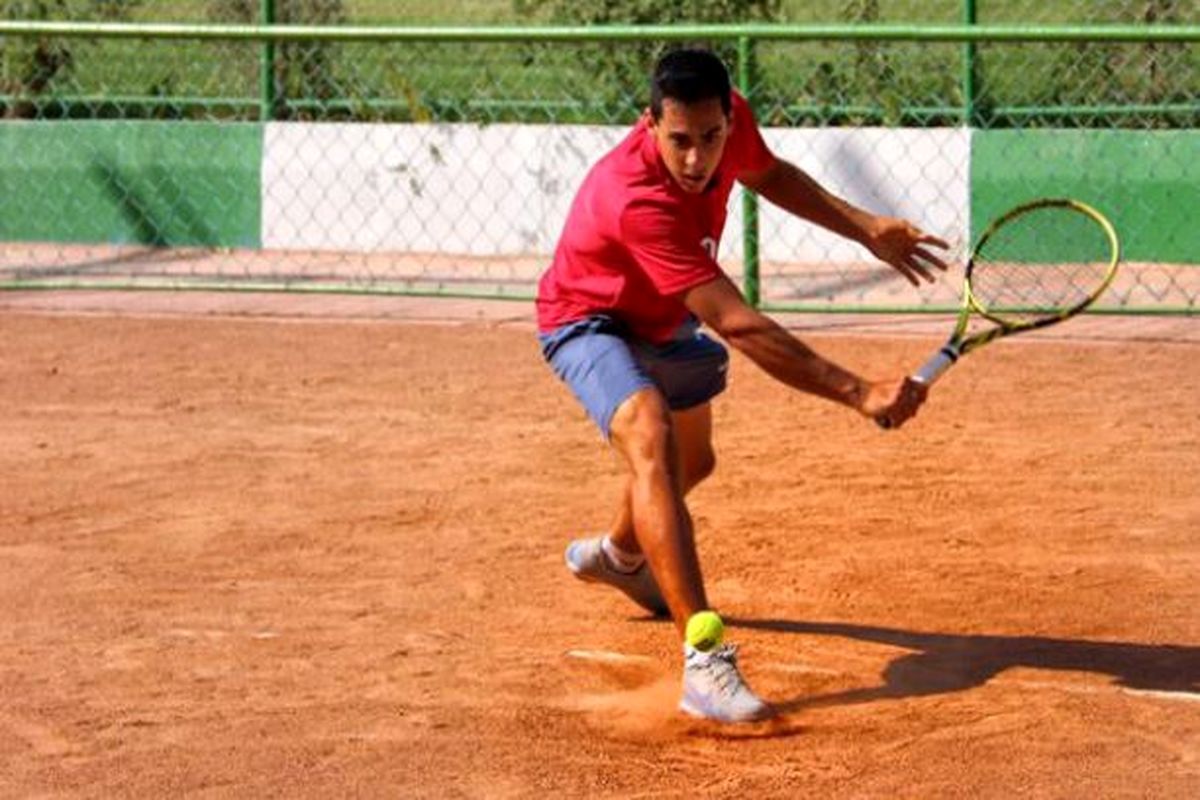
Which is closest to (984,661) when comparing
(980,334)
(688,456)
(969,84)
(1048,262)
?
(980,334)

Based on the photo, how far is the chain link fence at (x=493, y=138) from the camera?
12609 mm

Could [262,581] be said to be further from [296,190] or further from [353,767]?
[296,190]

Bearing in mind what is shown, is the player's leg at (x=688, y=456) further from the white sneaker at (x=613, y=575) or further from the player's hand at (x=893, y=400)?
the player's hand at (x=893, y=400)

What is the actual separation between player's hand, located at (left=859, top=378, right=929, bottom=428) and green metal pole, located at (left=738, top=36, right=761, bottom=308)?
6.72 meters

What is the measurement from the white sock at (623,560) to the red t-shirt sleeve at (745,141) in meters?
1.14

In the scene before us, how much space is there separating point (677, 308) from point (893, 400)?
94cm

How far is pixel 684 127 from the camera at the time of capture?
18.4 ft

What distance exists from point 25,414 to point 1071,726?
18.5ft

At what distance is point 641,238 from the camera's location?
571 centimetres

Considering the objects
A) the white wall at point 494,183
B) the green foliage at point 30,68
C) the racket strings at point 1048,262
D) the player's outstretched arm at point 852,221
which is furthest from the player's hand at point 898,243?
the green foliage at point 30,68

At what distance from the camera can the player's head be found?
557 centimetres

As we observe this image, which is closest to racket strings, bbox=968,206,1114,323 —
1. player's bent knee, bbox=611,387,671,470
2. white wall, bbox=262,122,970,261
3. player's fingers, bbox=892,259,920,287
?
white wall, bbox=262,122,970,261

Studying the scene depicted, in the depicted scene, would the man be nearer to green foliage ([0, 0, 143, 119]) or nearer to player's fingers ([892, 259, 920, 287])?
player's fingers ([892, 259, 920, 287])

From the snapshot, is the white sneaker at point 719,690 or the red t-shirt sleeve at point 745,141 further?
the red t-shirt sleeve at point 745,141
